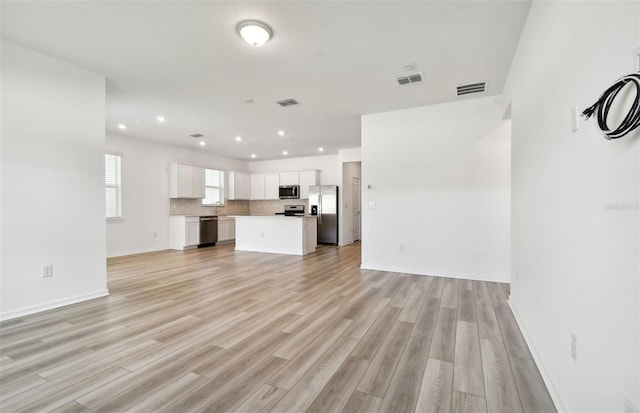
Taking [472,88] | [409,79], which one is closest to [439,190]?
[472,88]

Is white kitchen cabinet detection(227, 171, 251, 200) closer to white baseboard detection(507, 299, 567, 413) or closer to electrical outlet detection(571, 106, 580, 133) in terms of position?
white baseboard detection(507, 299, 567, 413)

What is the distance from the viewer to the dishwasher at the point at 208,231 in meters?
7.82

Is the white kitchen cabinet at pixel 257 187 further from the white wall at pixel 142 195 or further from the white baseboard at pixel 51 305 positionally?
the white baseboard at pixel 51 305

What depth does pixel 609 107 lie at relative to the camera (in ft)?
3.45

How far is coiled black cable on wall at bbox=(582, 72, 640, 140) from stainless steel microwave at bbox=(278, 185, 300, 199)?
26.0 ft

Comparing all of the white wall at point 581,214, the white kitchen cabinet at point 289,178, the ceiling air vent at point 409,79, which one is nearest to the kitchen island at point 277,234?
the white kitchen cabinet at point 289,178

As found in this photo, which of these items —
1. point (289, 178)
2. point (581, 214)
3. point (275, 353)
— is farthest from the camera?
point (289, 178)

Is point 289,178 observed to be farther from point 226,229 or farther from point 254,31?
point 254,31

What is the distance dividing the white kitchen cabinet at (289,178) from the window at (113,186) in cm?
434

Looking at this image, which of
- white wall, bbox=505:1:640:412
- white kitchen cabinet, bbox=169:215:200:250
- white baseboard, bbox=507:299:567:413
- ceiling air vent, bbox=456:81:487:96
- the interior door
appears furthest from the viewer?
the interior door

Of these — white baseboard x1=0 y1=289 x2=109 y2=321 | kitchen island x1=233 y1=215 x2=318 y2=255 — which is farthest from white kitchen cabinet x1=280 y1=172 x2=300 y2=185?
white baseboard x1=0 y1=289 x2=109 y2=321

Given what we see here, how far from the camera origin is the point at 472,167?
435 cm

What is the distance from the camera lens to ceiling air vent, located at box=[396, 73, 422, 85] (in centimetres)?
354

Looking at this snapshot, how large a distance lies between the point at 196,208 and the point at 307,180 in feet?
11.1
